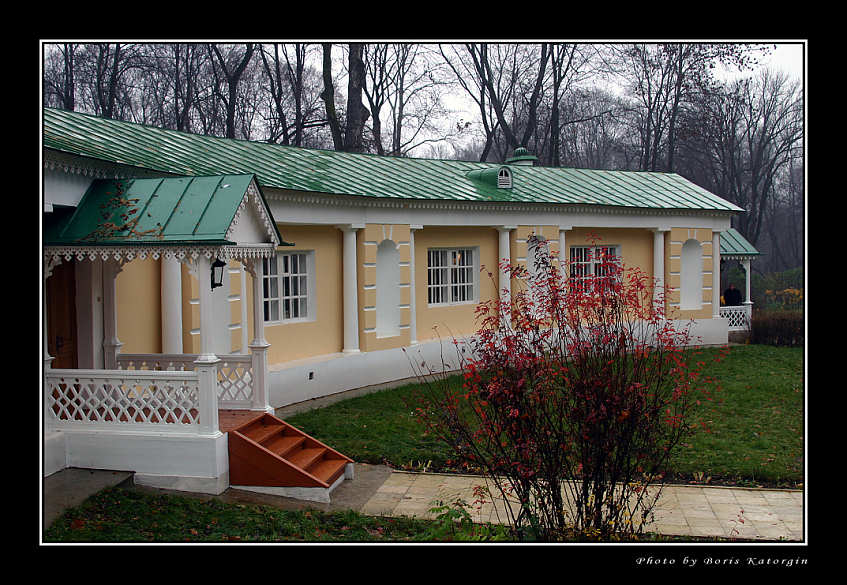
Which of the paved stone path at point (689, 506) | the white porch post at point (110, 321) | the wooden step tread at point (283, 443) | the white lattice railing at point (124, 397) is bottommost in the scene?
the paved stone path at point (689, 506)

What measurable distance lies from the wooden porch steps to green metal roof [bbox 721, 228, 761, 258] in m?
19.8

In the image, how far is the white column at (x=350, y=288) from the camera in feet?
50.0

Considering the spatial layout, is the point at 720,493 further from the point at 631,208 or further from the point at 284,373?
the point at 631,208

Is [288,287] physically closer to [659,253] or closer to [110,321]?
[110,321]

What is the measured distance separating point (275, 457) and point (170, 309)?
12.6 feet

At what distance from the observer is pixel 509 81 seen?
1123 inches

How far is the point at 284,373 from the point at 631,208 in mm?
10962

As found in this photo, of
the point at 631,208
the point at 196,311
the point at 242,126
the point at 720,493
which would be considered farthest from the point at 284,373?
the point at 242,126

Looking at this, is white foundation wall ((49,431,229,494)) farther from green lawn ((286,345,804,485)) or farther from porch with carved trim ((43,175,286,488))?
green lawn ((286,345,804,485))

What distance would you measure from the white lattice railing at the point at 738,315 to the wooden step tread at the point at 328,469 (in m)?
17.1

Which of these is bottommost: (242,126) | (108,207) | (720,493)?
(720,493)

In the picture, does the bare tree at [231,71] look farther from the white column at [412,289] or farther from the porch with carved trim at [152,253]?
the porch with carved trim at [152,253]

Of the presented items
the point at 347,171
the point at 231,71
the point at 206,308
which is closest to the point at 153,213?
the point at 206,308

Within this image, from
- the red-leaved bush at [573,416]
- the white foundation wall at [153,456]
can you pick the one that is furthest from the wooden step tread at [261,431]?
the red-leaved bush at [573,416]
